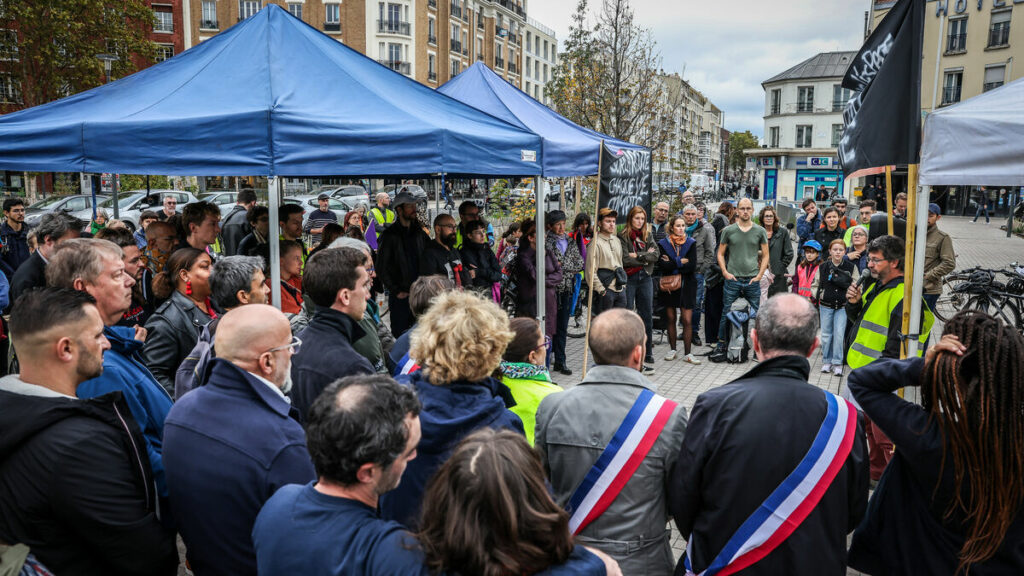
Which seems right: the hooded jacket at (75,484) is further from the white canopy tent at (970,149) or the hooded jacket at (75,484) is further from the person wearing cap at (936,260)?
the person wearing cap at (936,260)

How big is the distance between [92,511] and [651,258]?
6437mm

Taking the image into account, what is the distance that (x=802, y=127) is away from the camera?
57.3m

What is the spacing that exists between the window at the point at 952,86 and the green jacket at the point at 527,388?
45.2 m

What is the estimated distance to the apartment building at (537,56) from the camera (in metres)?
72.0

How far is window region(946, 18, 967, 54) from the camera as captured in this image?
38134mm

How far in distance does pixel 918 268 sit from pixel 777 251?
5.15m

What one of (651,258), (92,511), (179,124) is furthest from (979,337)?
(651,258)

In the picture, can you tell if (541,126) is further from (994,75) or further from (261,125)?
(994,75)

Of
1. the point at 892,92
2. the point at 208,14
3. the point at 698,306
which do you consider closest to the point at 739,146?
the point at 208,14

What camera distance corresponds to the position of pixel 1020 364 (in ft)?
6.47

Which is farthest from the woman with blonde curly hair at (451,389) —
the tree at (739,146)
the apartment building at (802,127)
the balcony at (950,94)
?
the tree at (739,146)

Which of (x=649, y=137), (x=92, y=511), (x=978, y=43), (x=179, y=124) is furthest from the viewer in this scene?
(x=978, y=43)

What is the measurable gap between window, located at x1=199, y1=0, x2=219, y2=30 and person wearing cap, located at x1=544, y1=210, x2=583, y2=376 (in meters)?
46.2

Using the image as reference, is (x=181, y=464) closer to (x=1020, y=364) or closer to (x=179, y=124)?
(x=1020, y=364)
